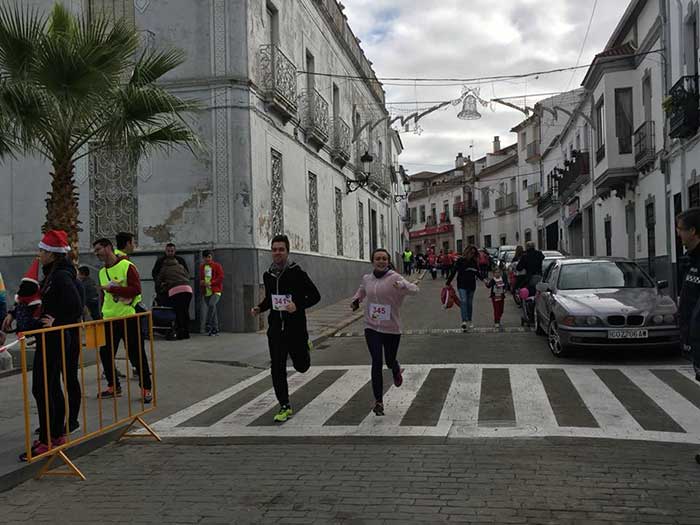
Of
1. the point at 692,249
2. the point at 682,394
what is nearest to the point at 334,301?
the point at 682,394

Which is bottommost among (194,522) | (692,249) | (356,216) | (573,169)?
(194,522)

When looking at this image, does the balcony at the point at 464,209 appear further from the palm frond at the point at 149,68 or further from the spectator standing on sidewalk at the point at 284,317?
the spectator standing on sidewalk at the point at 284,317

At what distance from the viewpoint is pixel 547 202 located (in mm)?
41438

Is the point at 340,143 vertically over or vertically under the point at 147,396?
over

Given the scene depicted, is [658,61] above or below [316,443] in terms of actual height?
above

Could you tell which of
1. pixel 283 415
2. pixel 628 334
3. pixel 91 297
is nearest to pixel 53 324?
pixel 283 415

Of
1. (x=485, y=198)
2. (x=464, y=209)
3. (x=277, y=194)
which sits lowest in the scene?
(x=277, y=194)

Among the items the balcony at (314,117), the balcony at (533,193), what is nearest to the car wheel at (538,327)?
the balcony at (314,117)

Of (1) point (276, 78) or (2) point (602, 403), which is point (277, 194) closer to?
(1) point (276, 78)

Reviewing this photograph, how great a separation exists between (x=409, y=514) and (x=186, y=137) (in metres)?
8.25

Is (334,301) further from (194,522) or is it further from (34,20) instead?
(194,522)

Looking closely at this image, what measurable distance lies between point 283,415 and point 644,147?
16.6 m

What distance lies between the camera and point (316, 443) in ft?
19.9

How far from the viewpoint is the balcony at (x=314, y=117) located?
1948 cm
